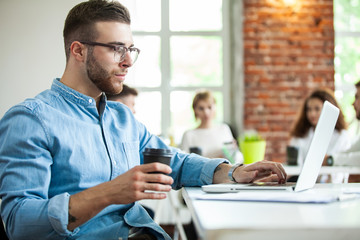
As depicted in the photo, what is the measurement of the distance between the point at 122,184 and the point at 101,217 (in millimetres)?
320

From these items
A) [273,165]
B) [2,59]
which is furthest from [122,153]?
[2,59]

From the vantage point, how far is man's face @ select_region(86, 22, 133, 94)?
1336mm

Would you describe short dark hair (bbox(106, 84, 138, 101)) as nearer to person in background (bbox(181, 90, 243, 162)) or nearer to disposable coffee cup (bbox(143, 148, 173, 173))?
person in background (bbox(181, 90, 243, 162))

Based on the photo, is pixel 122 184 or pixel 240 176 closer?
pixel 122 184

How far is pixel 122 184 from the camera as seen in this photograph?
0.94 metres

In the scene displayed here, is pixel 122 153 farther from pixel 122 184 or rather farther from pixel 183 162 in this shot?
pixel 122 184

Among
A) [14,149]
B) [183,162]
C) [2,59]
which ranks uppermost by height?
[2,59]

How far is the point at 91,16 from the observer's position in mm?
1352

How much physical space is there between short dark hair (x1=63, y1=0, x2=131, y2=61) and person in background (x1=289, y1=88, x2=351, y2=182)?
2.33m

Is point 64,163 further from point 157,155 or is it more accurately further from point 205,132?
point 205,132

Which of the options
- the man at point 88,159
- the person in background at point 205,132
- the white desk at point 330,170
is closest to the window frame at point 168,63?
the person in background at point 205,132

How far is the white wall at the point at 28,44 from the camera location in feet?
6.17

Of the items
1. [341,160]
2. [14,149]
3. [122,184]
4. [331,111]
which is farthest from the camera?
[341,160]

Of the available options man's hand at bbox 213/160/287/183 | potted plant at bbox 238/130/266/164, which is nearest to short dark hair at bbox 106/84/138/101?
potted plant at bbox 238/130/266/164
